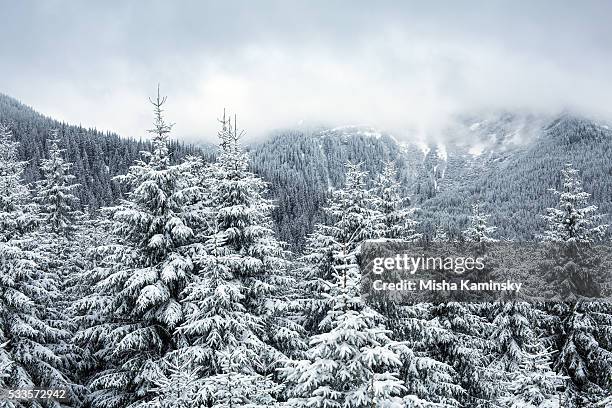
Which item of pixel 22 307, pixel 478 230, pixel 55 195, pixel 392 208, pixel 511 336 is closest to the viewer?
pixel 22 307

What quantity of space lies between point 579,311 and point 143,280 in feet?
59.2

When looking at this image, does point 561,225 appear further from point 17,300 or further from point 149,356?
point 17,300

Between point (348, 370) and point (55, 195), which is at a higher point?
point (55, 195)

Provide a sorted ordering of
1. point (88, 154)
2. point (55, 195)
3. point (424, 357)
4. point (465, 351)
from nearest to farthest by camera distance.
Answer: point (424, 357) → point (465, 351) → point (55, 195) → point (88, 154)

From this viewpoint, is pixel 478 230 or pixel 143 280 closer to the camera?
A: pixel 143 280

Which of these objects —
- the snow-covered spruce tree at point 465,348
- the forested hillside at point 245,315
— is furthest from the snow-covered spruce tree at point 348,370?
the snow-covered spruce tree at point 465,348

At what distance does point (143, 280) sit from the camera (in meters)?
15.8

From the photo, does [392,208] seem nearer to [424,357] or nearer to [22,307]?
[424,357]

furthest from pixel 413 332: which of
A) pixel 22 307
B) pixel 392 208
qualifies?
pixel 22 307

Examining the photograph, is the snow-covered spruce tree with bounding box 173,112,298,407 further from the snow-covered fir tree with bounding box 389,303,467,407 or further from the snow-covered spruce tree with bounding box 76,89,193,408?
the snow-covered fir tree with bounding box 389,303,467,407

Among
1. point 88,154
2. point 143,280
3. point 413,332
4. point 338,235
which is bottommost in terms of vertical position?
point 413,332

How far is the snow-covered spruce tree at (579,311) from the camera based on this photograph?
66.3ft

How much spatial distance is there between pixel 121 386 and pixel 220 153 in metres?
9.16

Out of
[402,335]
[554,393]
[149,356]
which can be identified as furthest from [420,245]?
[149,356]
